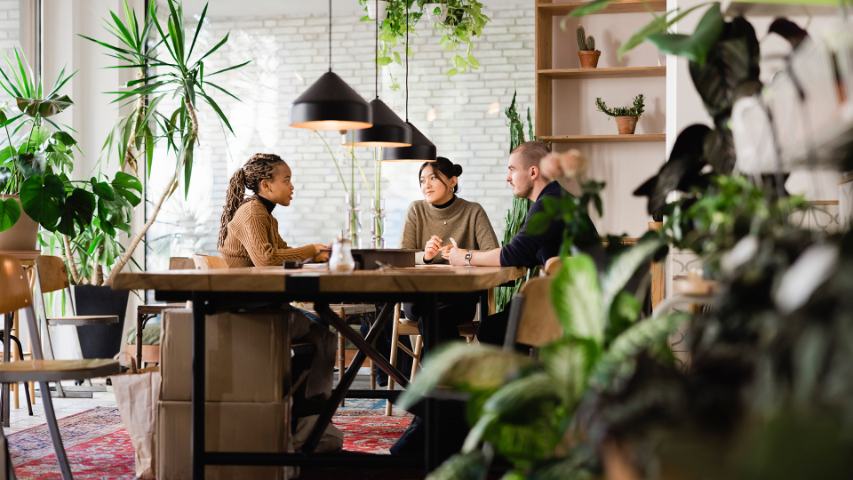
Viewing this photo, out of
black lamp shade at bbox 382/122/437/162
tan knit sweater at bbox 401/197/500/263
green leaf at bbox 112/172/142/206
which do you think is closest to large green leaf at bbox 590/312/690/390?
black lamp shade at bbox 382/122/437/162

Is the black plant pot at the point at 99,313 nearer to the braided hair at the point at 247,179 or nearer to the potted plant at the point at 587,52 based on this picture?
the braided hair at the point at 247,179

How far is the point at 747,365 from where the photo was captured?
1.16 metres

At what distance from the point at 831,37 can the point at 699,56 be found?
1.95ft

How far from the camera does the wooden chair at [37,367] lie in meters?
2.94

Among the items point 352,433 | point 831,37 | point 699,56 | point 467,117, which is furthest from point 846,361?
point 467,117

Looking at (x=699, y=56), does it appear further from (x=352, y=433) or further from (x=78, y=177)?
(x=78, y=177)

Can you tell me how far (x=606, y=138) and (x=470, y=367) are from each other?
4866 mm

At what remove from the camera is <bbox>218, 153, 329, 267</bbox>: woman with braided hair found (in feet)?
15.1

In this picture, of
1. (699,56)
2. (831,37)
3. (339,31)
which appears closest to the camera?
(831,37)

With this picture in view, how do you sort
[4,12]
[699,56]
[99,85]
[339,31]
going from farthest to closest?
[339,31], [99,85], [4,12], [699,56]

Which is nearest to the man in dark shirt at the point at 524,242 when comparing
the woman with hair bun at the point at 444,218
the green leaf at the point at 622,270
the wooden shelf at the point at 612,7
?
the woman with hair bun at the point at 444,218

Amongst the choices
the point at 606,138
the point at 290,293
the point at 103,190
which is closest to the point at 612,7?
the point at 606,138

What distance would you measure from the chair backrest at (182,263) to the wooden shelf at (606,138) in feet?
7.99

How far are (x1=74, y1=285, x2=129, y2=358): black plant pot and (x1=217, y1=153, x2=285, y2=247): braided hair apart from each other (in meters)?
1.70
